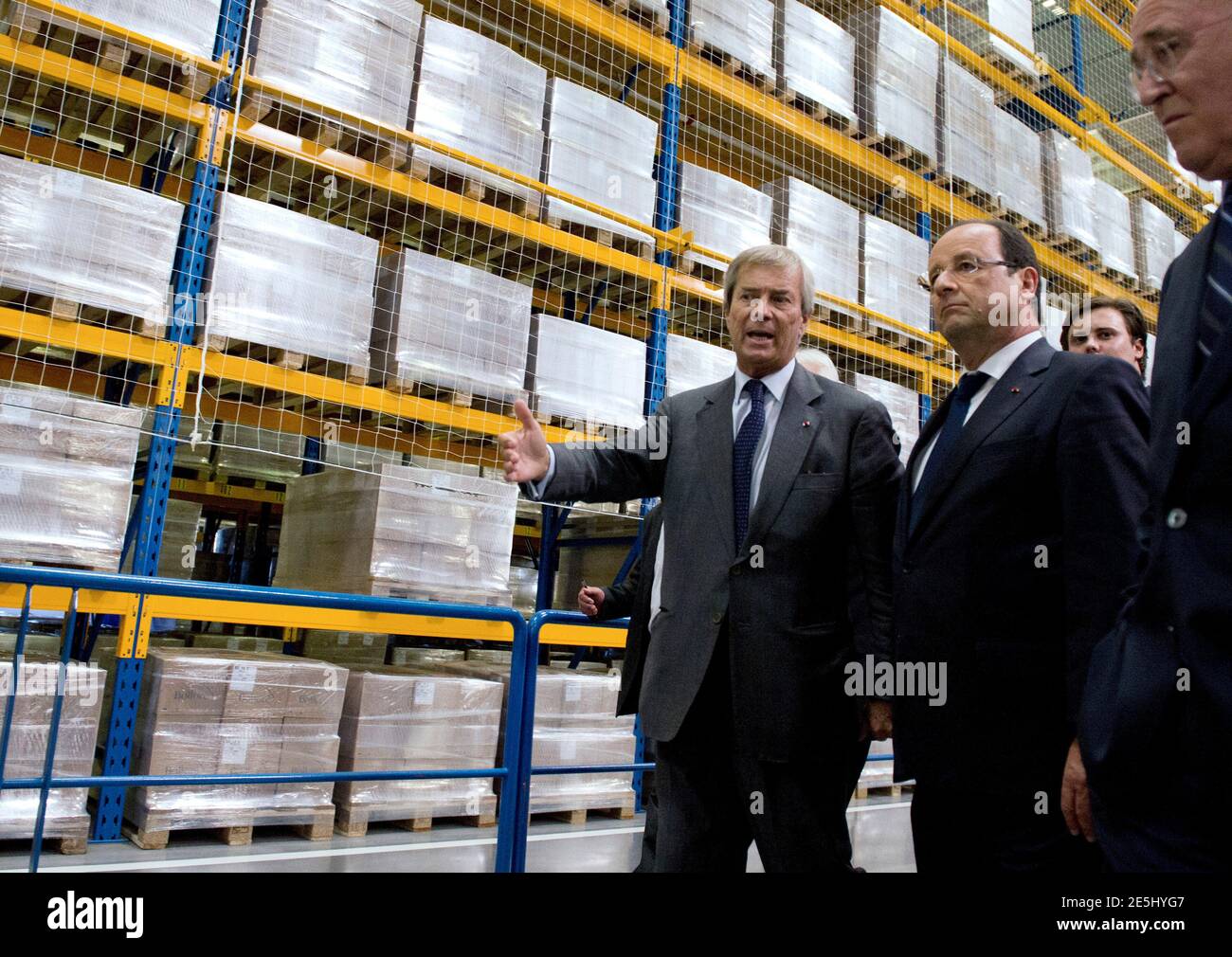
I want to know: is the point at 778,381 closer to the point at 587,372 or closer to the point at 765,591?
the point at 765,591

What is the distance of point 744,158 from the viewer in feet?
24.2

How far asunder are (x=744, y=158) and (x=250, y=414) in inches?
181

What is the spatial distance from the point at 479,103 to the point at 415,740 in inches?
142

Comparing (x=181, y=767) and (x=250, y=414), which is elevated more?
(x=250, y=414)

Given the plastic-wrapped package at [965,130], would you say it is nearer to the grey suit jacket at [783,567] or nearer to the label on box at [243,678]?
the grey suit jacket at [783,567]

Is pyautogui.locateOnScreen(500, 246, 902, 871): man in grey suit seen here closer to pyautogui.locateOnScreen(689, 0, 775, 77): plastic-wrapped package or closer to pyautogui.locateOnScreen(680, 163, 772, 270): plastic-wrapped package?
pyautogui.locateOnScreen(680, 163, 772, 270): plastic-wrapped package

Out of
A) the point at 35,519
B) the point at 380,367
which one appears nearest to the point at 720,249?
the point at 380,367

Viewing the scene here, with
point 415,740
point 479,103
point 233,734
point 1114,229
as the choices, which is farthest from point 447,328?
point 1114,229

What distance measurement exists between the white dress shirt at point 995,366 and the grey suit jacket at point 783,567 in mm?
60

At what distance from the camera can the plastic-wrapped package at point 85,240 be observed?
12.0 ft

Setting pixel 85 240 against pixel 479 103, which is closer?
pixel 85 240

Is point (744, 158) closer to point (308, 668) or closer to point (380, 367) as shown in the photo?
point (380, 367)

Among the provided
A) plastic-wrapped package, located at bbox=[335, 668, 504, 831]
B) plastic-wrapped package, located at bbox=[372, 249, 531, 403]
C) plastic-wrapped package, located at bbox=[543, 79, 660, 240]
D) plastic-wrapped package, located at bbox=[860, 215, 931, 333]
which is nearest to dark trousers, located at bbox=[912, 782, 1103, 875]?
plastic-wrapped package, located at bbox=[335, 668, 504, 831]

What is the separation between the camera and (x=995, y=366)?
1.82 meters
